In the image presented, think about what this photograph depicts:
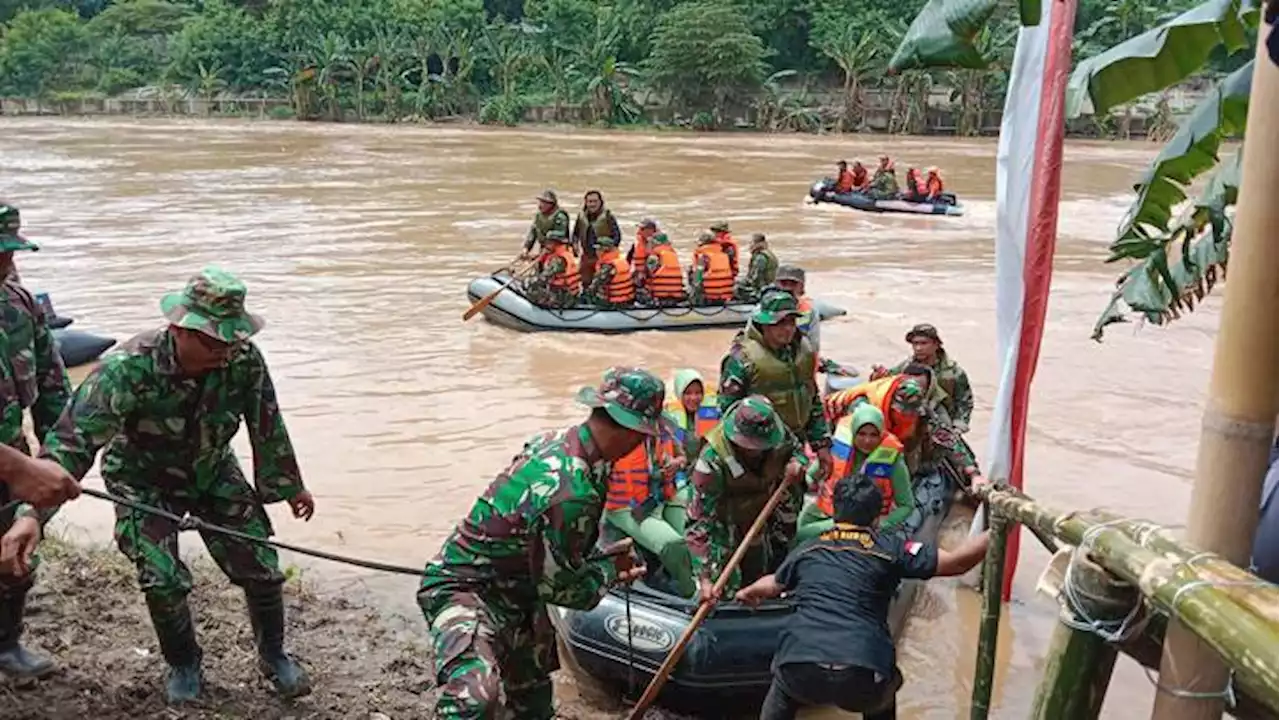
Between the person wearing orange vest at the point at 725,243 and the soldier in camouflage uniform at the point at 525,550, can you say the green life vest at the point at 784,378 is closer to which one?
the soldier in camouflage uniform at the point at 525,550

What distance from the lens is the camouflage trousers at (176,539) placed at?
4.34 metres

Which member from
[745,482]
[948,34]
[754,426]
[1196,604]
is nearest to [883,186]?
[745,482]

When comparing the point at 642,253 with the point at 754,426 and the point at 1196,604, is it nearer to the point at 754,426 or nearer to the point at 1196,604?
the point at 754,426

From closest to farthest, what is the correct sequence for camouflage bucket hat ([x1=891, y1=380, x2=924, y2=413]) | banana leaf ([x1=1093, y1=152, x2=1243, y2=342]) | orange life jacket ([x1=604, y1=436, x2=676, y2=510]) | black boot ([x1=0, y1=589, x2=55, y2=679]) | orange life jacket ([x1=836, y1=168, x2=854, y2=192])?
banana leaf ([x1=1093, y1=152, x2=1243, y2=342]) < black boot ([x1=0, y1=589, x2=55, y2=679]) < orange life jacket ([x1=604, y1=436, x2=676, y2=510]) < camouflage bucket hat ([x1=891, y1=380, x2=924, y2=413]) < orange life jacket ([x1=836, y1=168, x2=854, y2=192])

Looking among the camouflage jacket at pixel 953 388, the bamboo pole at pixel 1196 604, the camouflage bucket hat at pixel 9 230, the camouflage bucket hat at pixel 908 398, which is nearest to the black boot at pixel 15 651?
the camouflage bucket hat at pixel 9 230

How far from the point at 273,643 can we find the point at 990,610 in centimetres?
297

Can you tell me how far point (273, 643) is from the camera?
4719 mm

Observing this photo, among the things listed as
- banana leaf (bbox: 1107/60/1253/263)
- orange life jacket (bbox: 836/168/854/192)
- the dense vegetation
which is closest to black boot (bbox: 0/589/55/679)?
banana leaf (bbox: 1107/60/1253/263)

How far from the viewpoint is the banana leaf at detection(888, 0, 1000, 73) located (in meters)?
3.07

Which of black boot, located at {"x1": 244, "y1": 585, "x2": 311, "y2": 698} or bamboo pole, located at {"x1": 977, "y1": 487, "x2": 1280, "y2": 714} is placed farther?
black boot, located at {"x1": 244, "y1": 585, "x2": 311, "y2": 698}

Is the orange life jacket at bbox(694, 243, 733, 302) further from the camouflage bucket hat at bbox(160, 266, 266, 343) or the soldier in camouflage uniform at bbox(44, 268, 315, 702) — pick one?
the camouflage bucket hat at bbox(160, 266, 266, 343)

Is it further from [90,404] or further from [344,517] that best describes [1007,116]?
[344,517]

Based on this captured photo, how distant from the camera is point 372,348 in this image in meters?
13.1

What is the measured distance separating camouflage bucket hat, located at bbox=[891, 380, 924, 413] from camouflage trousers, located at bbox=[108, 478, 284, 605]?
3894 mm
